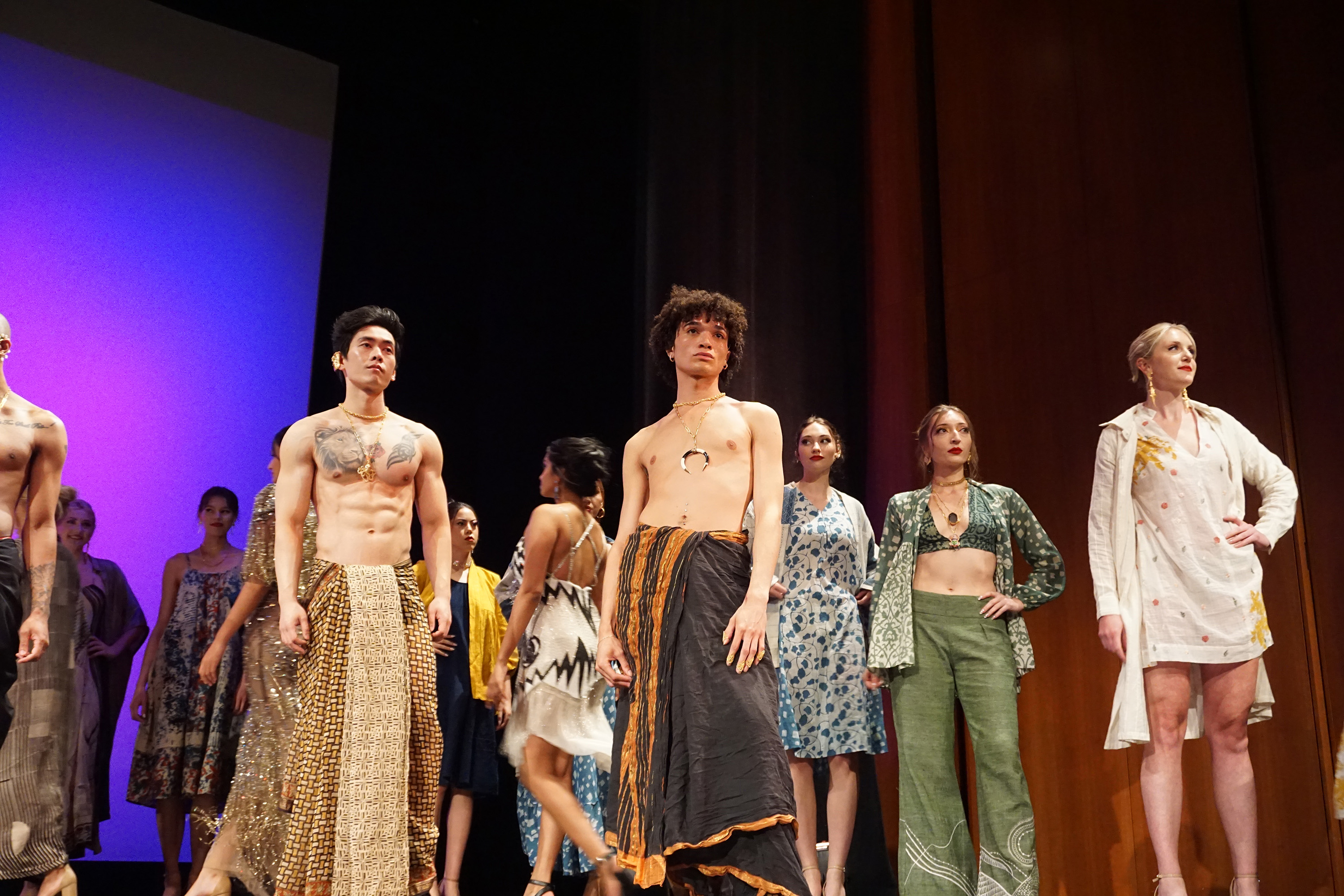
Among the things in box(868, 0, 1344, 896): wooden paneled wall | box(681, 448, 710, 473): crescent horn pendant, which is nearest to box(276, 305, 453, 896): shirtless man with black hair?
box(681, 448, 710, 473): crescent horn pendant

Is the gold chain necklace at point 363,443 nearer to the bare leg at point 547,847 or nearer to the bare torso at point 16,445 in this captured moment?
the bare torso at point 16,445

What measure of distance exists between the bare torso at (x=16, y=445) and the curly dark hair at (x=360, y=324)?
0.97 meters

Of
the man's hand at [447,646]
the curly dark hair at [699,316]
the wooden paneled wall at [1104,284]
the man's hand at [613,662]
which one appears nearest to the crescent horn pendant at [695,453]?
the curly dark hair at [699,316]

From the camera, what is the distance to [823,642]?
4.73 m

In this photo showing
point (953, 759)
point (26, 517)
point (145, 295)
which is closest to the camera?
point (26, 517)

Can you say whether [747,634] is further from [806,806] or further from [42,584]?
[42,584]

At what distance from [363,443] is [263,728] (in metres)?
1.11

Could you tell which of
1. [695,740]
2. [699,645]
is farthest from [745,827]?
[699,645]

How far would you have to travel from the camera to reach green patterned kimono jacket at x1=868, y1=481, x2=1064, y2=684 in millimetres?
4109

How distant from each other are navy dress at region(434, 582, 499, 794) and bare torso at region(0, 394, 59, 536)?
1950mm

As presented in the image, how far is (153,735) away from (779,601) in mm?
2891

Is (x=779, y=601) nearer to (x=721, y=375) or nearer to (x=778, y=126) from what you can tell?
(x=721, y=375)

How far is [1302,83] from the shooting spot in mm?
4586

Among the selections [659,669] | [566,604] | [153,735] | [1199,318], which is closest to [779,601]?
[566,604]
